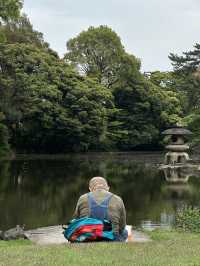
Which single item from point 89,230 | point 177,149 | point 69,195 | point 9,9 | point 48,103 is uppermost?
point 9,9

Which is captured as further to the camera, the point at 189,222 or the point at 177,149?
the point at 177,149

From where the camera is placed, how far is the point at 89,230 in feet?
23.2

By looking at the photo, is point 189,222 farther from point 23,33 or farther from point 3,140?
point 23,33

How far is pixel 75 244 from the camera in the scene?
7.02m

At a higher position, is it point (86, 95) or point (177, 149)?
point (86, 95)

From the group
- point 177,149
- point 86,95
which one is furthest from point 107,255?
point 86,95

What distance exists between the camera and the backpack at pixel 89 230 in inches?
274

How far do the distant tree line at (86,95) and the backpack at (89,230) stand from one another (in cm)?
3122

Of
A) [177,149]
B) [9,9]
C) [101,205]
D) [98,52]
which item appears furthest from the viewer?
[98,52]

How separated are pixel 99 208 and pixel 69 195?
39.9ft

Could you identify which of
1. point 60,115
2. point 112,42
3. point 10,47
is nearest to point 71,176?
point 60,115

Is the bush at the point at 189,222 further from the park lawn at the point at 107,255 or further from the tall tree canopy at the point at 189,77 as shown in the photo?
the tall tree canopy at the point at 189,77

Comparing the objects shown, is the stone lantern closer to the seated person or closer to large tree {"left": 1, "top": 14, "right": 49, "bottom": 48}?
large tree {"left": 1, "top": 14, "right": 49, "bottom": 48}

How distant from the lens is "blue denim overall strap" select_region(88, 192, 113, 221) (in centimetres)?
700
